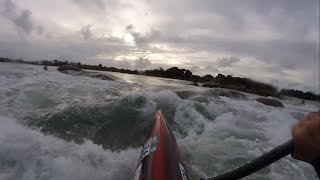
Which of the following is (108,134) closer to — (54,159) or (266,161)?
(54,159)

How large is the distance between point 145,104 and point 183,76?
30183mm

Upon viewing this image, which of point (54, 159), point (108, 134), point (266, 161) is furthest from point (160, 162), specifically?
point (108, 134)

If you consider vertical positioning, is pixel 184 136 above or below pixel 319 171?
below

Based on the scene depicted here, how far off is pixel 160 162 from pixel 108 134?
12.7 ft

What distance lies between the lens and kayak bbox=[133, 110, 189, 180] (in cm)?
386

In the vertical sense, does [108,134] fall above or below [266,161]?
below

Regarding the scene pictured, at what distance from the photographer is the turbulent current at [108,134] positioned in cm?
534

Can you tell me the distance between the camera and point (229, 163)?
6195 millimetres

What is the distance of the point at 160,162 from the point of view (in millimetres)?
4090

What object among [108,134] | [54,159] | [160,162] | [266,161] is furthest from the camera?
[108,134]

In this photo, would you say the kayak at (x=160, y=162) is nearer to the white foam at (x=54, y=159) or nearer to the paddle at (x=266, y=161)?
the white foam at (x=54, y=159)

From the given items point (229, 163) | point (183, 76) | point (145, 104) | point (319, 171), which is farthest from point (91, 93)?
point (183, 76)

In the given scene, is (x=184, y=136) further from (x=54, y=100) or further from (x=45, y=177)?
(x=54, y=100)

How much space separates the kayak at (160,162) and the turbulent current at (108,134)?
2.65ft
